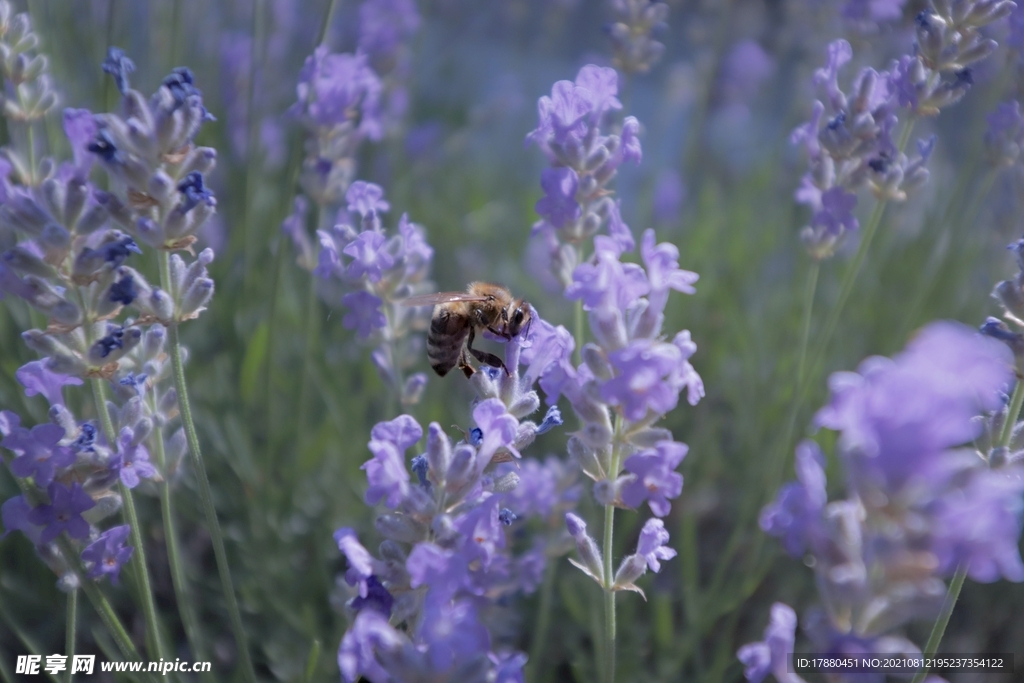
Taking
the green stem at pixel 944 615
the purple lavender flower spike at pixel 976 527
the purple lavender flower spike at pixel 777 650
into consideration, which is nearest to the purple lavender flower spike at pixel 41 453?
the purple lavender flower spike at pixel 777 650

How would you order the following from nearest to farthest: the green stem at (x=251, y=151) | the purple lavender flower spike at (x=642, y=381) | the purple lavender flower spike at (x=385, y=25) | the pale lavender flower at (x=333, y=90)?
the purple lavender flower spike at (x=642, y=381) → the pale lavender flower at (x=333, y=90) → the green stem at (x=251, y=151) → the purple lavender flower spike at (x=385, y=25)

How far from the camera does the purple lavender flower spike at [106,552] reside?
1.30 metres

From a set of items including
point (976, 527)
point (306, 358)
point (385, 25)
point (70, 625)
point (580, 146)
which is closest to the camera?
point (976, 527)

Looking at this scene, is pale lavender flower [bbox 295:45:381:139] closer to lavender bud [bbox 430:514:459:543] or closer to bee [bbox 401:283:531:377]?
bee [bbox 401:283:531:377]

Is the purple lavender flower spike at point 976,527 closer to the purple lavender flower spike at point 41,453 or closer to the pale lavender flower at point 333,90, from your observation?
the purple lavender flower spike at point 41,453

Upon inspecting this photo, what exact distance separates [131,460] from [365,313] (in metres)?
0.61

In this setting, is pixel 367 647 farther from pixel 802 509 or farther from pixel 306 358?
Result: pixel 306 358

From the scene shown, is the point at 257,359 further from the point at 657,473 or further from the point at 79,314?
the point at 657,473

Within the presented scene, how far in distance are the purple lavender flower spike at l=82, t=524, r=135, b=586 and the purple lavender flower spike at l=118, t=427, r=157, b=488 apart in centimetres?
8

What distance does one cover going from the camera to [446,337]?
1.78 m

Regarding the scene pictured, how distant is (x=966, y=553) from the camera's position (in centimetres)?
76

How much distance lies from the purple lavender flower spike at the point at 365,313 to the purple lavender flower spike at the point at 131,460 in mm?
546

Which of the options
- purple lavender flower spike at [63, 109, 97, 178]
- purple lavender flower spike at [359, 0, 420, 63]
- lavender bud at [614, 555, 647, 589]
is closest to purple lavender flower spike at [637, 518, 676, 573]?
lavender bud at [614, 555, 647, 589]

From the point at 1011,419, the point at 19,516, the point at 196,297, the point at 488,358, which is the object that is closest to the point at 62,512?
the point at 19,516
